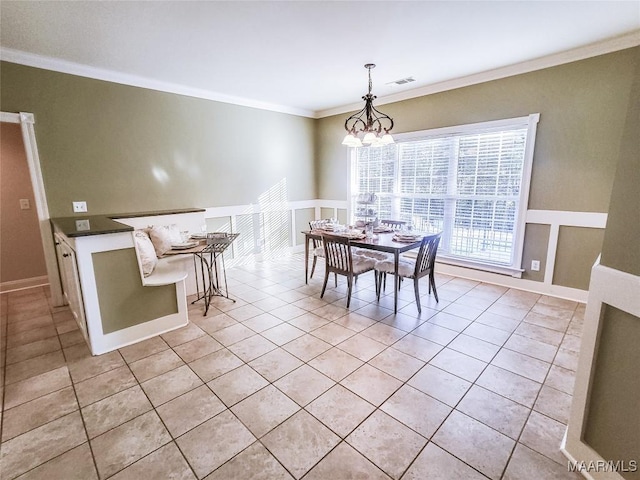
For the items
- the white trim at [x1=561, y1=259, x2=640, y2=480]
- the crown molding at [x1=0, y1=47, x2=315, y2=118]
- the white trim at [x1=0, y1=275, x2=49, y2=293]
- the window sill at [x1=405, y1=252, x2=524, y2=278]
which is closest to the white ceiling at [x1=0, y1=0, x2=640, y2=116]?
the crown molding at [x1=0, y1=47, x2=315, y2=118]

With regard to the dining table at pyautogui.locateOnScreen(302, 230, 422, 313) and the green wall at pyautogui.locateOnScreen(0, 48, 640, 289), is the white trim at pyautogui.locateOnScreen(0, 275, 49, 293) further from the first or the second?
the dining table at pyautogui.locateOnScreen(302, 230, 422, 313)

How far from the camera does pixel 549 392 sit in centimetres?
204

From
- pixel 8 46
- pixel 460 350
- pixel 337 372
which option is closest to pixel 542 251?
pixel 460 350

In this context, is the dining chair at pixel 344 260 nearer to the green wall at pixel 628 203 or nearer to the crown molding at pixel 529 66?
the green wall at pixel 628 203

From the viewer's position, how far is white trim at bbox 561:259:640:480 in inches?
49.8

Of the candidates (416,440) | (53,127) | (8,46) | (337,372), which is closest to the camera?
(416,440)

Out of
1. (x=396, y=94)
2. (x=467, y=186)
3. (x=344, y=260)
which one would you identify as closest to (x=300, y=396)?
(x=344, y=260)

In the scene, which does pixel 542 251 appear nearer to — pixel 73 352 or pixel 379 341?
pixel 379 341

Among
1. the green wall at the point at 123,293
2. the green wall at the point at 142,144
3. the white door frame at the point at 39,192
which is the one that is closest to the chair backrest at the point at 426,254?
the green wall at the point at 123,293

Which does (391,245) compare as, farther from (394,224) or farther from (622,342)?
(622,342)

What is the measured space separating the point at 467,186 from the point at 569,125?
1.20 meters

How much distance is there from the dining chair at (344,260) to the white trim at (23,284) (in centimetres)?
401

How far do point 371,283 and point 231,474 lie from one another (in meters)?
3.04

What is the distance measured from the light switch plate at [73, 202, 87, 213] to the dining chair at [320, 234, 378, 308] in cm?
280
